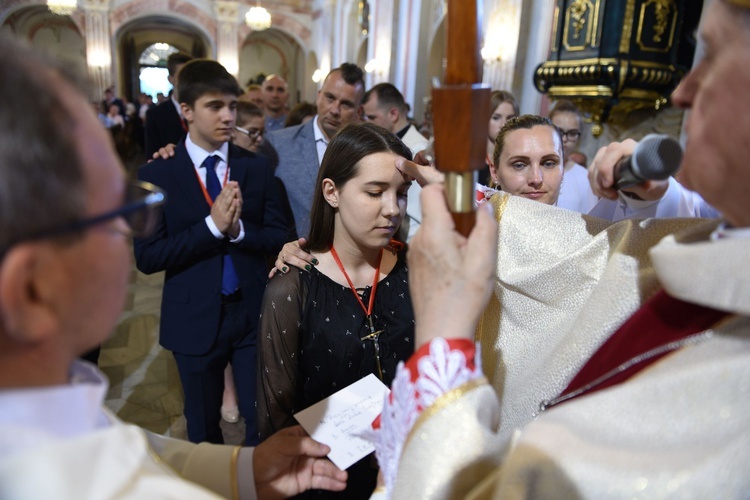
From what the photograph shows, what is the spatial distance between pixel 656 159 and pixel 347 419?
98cm

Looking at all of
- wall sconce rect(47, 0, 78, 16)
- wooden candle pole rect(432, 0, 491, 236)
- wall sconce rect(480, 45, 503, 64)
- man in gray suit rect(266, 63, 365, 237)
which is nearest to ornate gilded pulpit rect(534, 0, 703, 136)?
wall sconce rect(480, 45, 503, 64)

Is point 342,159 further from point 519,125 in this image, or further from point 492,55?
point 492,55

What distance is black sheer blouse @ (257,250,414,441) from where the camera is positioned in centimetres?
175

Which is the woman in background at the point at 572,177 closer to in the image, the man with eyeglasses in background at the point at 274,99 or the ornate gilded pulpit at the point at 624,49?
the ornate gilded pulpit at the point at 624,49

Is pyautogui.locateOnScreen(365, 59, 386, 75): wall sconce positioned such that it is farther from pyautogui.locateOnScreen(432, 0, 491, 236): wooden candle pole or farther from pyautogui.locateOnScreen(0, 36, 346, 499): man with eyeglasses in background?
pyautogui.locateOnScreen(0, 36, 346, 499): man with eyeglasses in background

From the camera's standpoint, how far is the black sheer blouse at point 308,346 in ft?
5.75

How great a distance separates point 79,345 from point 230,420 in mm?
2917

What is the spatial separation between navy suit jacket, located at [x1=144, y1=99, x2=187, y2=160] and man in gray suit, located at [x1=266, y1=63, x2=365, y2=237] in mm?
741

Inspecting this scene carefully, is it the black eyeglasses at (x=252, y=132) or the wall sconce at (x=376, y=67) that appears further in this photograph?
the wall sconce at (x=376, y=67)

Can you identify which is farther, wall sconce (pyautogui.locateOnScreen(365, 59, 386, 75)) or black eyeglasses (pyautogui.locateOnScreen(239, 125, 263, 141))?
wall sconce (pyautogui.locateOnScreen(365, 59, 386, 75))

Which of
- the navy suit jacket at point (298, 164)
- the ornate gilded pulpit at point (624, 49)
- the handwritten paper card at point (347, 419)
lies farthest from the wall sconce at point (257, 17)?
the handwritten paper card at point (347, 419)

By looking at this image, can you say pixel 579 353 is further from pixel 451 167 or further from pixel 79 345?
pixel 79 345

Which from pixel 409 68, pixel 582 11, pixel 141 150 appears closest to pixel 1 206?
pixel 582 11

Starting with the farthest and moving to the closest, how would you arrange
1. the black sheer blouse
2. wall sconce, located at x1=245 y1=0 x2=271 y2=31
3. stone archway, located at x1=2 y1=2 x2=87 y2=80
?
stone archway, located at x1=2 y1=2 x2=87 y2=80, wall sconce, located at x1=245 y1=0 x2=271 y2=31, the black sheer blouse
